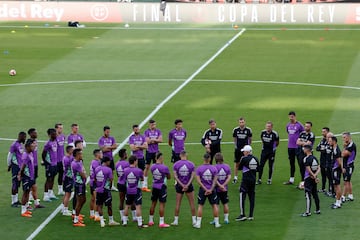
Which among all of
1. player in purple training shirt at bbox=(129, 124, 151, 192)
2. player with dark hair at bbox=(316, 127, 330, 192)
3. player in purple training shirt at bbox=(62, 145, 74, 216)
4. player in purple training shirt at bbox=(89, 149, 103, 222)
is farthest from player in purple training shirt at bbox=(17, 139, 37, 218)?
player with dark hair at bbox=(316, 127, 330, 192)

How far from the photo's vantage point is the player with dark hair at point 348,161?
2823 cm

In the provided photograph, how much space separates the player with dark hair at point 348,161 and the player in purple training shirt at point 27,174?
8933 millimetres

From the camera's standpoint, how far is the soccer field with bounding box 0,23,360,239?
26.7 meters

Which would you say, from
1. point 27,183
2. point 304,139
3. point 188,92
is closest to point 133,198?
point 27,183

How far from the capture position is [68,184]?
27.4m

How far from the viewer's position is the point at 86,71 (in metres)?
52.0

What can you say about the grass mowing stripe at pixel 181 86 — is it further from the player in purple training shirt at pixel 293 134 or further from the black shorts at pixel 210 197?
the black shorts at pixel 210 197

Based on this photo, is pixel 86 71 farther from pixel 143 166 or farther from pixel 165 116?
pixel 143 166

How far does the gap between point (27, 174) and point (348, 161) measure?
9237mm

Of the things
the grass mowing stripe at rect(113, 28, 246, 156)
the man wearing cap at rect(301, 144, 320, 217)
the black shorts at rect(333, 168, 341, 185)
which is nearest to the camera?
the man wearing cap at rect(301, 144, 320, 217)

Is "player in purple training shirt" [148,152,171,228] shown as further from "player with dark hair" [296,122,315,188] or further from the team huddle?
"player with dark hair" [296,122,315,188]

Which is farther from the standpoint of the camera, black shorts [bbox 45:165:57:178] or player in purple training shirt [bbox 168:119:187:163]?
player in purple training shirt [bbox 168:119:187:163]

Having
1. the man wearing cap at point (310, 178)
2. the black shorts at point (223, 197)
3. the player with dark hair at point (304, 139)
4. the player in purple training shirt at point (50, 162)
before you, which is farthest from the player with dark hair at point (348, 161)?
the player in purple training shirt at point (50, 162)

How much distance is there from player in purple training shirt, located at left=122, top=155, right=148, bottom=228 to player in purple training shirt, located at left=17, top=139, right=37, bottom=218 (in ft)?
9.65
